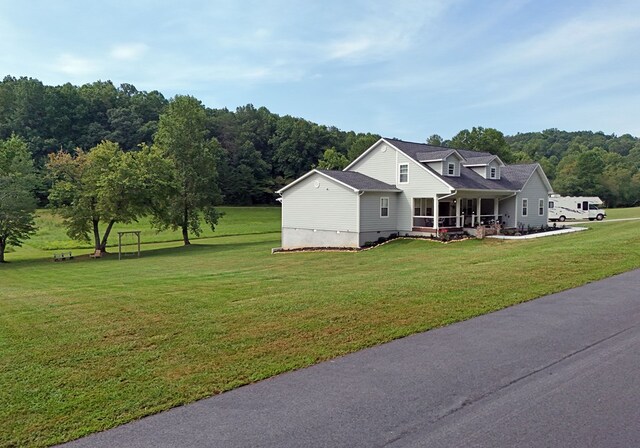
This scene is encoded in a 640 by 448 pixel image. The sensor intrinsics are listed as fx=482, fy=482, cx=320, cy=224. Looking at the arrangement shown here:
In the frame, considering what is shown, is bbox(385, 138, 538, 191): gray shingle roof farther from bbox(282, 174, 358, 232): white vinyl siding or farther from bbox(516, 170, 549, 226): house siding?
bbox(282, 174, 358, 232): white vinyl siding

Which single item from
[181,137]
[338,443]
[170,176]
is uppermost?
[181,137]

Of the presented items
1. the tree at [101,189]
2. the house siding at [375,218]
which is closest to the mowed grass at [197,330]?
the house siding at [375,218]

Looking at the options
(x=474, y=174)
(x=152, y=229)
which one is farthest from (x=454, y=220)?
(x=152, y=229)

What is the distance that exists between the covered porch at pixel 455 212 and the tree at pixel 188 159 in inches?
713

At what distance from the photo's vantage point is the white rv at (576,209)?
4325cm

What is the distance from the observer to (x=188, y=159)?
38.7 meters

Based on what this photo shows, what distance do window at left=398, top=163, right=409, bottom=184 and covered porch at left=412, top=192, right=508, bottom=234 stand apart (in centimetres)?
135

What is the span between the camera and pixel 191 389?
4.93 metres

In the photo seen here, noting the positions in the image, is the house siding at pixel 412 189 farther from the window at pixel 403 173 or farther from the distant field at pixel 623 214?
the distant field at pixel 623 214

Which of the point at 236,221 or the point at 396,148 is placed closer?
the point at 396,148

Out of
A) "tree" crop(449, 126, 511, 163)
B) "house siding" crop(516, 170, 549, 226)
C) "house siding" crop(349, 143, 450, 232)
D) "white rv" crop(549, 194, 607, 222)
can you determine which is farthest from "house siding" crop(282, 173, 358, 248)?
"tree" crop(449, 126, 511, 163)

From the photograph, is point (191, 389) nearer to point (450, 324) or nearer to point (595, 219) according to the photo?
point (450, 324)

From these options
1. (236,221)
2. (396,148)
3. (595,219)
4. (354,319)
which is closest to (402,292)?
(354,319)

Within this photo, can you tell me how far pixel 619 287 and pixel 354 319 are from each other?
19.6 feet
